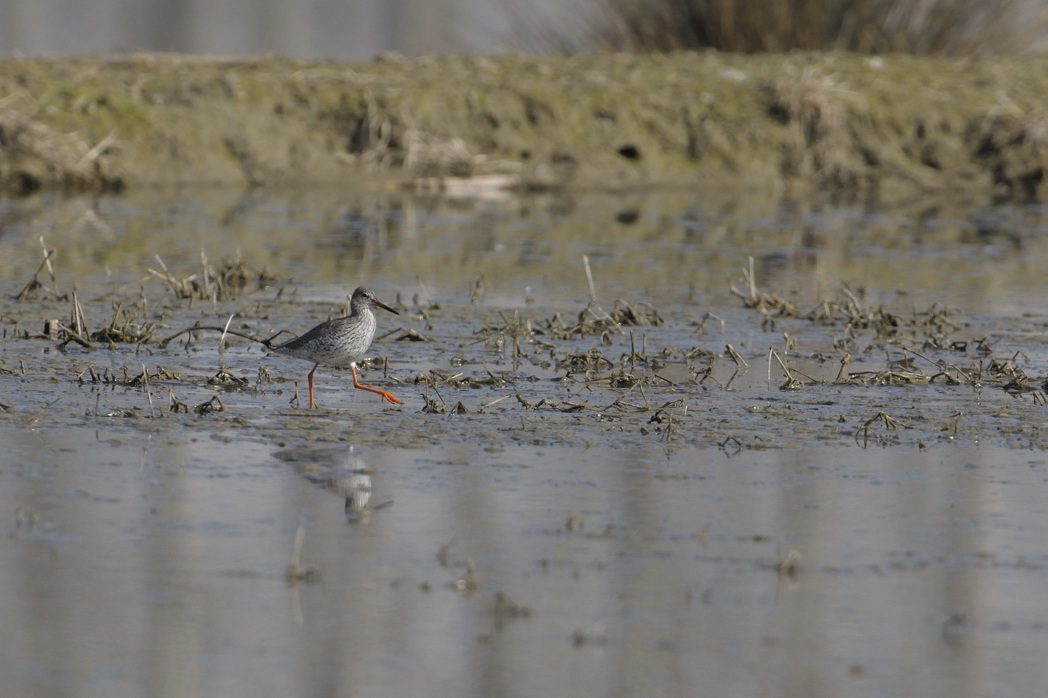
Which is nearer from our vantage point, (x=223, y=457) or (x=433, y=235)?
(x=223, y=457)

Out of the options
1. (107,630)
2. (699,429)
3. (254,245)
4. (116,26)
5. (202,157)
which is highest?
(116,26)

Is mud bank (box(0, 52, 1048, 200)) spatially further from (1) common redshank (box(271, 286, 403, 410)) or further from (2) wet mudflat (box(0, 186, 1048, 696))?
(1) common redshank (box(271, 286, 403, 410))

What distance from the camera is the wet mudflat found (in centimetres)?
456

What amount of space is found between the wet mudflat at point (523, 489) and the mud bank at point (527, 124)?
16.6ft

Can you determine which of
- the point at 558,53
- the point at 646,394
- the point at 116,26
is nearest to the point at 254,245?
the point at 646,394

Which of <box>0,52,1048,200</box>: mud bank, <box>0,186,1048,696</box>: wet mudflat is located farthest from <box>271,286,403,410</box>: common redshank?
<box>0,52,1048,200</box>: mud bank

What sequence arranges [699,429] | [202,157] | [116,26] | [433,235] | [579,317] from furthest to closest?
[116,26] → [202,157] → [433,235] → [579,317] → [699,429]

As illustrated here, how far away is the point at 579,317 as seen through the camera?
32.0 ft

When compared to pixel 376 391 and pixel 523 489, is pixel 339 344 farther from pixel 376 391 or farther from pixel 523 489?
pixel 523 489

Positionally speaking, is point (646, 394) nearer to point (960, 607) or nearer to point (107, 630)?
point (960, 607)

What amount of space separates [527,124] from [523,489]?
495 inches

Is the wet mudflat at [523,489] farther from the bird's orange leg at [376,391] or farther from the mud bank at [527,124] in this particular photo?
the mud bank at [527,124]

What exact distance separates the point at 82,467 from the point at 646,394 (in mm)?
2883

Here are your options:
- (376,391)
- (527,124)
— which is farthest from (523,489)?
(527,124)
